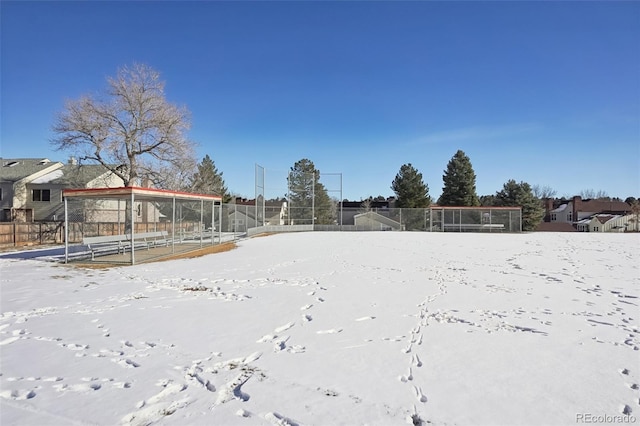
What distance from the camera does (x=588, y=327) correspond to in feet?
17.2

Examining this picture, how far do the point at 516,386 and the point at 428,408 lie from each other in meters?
Answer: 1.03

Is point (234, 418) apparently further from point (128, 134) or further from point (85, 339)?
point (128, 134)

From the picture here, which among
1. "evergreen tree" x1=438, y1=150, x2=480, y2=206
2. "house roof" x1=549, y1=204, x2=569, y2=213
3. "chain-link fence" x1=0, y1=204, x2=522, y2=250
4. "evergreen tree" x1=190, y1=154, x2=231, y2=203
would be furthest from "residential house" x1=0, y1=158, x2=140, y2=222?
"house roof" x1=549, y1=204, x2=569, y2=213

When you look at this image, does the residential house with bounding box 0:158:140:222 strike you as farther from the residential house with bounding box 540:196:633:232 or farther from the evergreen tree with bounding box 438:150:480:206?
the residential house with bounding box 540:196:633:232

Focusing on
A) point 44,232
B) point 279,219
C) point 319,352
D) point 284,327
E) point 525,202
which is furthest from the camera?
point 525,202

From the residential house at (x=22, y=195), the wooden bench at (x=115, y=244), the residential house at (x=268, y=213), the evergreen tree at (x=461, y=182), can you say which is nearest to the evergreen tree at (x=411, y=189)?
the evergreen tree at (x=461, y=182)

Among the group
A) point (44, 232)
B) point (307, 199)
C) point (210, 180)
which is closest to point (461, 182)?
point (307, 199)

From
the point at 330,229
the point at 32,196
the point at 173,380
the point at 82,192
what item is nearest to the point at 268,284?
the point at 173,380

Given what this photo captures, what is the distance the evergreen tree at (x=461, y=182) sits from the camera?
43.3 meters

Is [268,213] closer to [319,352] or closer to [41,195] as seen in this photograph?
[41,195]

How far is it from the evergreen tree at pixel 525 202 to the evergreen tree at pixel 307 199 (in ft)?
76.3

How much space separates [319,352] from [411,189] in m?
42.2

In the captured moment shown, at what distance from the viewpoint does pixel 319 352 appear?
4285mm

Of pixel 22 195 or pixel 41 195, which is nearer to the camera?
pixel 22 195
